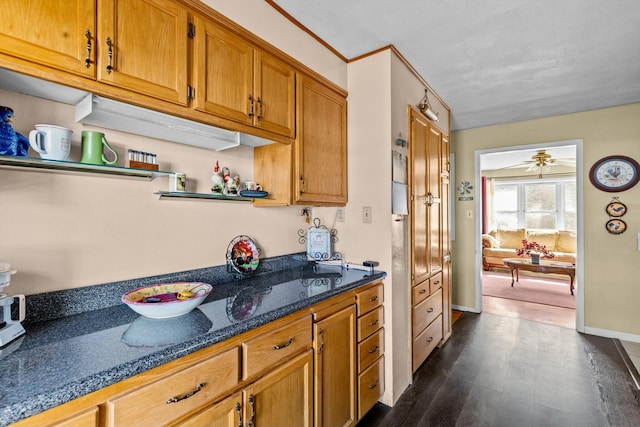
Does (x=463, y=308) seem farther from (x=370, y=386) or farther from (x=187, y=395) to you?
(x=187, y=395)

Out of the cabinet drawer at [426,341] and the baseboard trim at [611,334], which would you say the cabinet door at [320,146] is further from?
the baseboard trim at [611,334]

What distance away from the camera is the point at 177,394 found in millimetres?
967

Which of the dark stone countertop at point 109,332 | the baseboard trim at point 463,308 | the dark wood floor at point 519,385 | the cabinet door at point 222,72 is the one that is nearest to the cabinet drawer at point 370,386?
the dark wood floor at point 519,385

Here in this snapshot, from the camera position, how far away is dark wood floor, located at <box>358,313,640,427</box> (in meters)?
1.98

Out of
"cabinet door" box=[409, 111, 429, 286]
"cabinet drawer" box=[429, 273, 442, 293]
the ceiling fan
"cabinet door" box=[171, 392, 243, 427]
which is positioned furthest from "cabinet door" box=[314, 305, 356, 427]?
the ceiling fan

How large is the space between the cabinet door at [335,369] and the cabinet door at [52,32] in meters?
1.45

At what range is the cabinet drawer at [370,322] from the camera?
1871 millimetres

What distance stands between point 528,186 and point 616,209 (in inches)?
174

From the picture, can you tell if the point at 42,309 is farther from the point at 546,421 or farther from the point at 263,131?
the point at 546,421

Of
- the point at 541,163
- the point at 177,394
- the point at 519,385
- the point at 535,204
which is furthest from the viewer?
the point at 535,204

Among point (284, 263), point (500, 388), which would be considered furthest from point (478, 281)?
point (284, 263)

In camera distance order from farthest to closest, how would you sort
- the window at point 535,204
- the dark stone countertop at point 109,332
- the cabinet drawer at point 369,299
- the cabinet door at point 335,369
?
the window at point 535,204
the cabinet drawer at point 369,299
the cabinet door at point 335,369
the dark stone countertop at point 109,332

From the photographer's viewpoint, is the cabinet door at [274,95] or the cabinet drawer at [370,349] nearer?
the cabinet door at [274,95]

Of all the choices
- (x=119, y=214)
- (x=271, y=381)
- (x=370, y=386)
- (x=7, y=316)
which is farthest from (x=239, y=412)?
(x=370, y=386)
